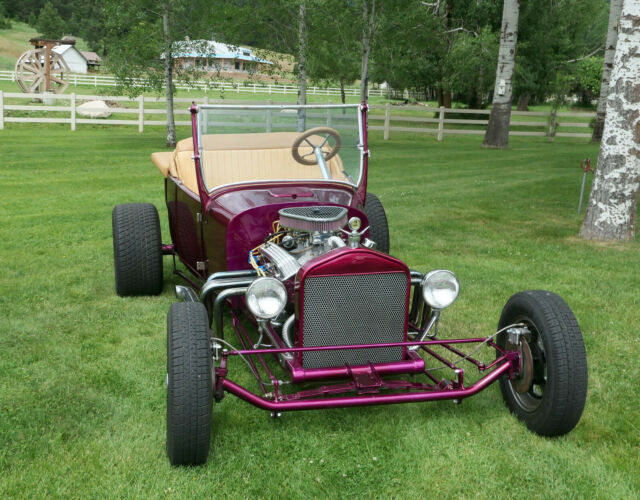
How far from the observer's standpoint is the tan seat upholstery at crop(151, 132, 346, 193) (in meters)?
4.94

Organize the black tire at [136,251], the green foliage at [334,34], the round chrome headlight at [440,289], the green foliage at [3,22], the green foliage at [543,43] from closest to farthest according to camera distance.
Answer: the round chrome headlight at [440,289] < the black tire at [136,251] < the green foliage at [334,34] < the green foliage at [543,43] < the green foliage at [3,22]

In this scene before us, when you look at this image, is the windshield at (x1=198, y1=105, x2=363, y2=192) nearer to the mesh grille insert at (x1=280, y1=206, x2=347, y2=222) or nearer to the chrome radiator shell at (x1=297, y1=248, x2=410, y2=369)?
the mesh grille insert at (x1=280, y1=206, x2=347, y2=222)

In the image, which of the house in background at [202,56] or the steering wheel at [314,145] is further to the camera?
the house in background at [202,56]

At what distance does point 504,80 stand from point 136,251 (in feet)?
49.6

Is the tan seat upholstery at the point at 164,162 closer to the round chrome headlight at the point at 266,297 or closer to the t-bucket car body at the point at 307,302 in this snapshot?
the t-bucket car body at the point at 307,302

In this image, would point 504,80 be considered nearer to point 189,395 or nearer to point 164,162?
point 164,162

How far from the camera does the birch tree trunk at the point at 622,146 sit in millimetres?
7418

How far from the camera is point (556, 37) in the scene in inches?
1136

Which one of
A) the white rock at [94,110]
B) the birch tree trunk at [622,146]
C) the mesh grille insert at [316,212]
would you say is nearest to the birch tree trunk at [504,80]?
the birch tree trunk at [622,146]

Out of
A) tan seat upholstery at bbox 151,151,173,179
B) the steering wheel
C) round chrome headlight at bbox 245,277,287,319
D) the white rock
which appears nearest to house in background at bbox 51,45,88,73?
the white rock

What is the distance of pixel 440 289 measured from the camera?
3797 millimetres

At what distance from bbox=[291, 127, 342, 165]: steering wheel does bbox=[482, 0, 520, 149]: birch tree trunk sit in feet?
45.4

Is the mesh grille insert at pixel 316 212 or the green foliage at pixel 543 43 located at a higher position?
the green foliage at pixel 543 43

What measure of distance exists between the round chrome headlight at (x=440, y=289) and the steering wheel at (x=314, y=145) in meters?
1.62
